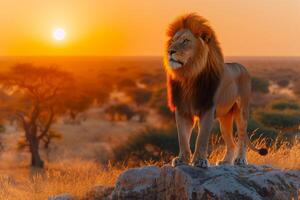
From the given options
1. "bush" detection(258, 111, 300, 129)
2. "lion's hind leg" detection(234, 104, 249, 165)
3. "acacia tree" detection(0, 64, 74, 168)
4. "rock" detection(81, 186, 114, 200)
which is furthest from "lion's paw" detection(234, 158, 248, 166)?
"acacia tree" detection(0, 64, 74, 168)

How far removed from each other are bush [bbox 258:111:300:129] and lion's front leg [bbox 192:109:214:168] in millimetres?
19348

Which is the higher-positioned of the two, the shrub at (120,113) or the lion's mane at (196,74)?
the lion's mane at (196,74)

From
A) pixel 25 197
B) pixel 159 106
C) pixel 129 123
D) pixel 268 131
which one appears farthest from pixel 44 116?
pixel 25 197

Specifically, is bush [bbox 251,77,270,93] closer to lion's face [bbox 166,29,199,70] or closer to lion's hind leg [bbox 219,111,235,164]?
lion's hind leg [bbox 219,111,235,164]

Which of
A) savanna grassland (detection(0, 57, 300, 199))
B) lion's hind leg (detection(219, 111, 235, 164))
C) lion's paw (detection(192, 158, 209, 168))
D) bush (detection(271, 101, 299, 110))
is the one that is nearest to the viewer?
lion's paw (detection(192, 158, 209, 168))

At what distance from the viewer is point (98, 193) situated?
7.66 metres

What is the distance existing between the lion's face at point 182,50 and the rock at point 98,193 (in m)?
2.16

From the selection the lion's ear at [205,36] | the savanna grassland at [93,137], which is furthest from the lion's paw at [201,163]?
the savanna grassland at [93,137]

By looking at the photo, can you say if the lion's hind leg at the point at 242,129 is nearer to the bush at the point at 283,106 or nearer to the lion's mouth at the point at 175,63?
the lion's mouth at the point at 175,63

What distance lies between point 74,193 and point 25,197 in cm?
157

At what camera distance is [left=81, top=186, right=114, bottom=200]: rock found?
7.60 m

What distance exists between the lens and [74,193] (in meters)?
8.32

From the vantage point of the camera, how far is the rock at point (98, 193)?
7602mm

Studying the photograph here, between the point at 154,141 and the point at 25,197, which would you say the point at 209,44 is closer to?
the point at 25,197
